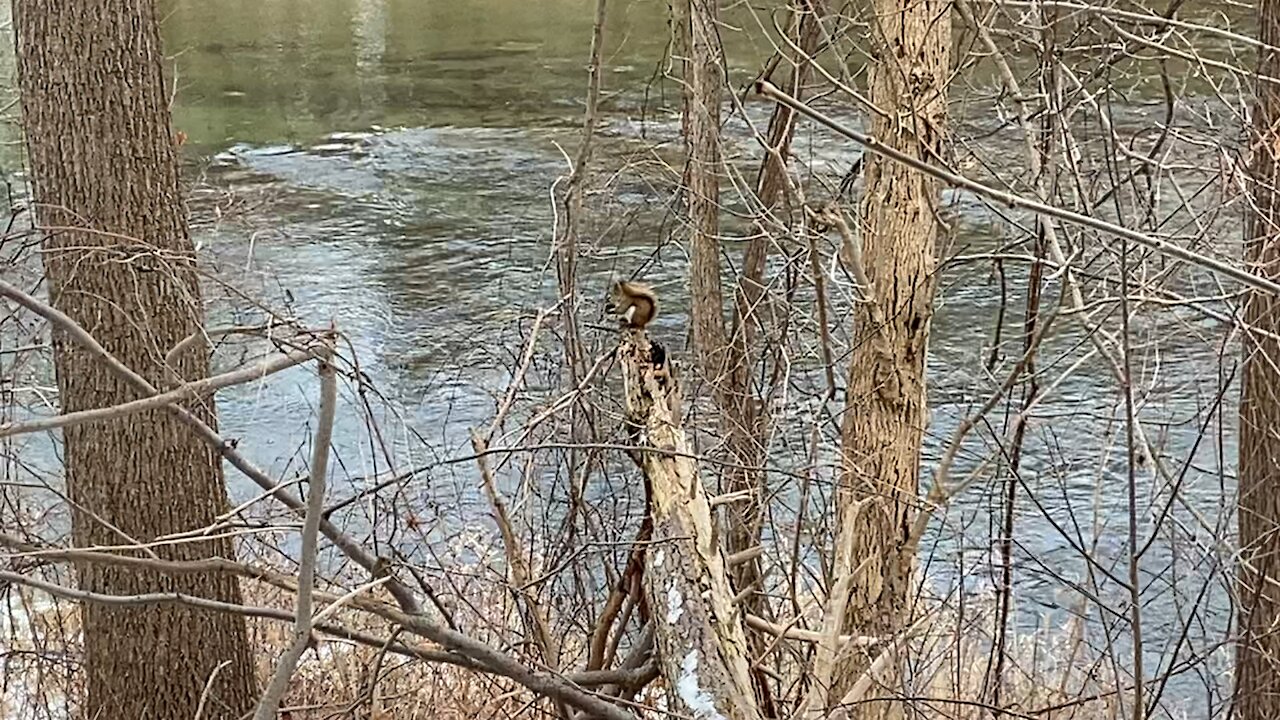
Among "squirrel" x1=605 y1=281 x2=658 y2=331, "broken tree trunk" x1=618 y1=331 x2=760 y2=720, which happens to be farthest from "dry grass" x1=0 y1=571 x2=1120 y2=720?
"squirrel" x1=605 y1=281 x2=658 y2=331

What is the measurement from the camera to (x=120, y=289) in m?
4.82

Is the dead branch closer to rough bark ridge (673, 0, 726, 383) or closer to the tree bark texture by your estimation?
the tree bark texture

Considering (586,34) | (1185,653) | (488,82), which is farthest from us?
(586,34)

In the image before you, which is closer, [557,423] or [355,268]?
[557,423]

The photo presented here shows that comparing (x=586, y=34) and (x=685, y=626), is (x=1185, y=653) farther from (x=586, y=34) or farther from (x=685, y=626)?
(x=586, y=34)

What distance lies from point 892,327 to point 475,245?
8544mm

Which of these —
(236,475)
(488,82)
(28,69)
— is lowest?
(236,475)

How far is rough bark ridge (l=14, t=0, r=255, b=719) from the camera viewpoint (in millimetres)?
4750

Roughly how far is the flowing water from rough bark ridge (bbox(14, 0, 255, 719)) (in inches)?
23.5

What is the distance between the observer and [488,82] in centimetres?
1919

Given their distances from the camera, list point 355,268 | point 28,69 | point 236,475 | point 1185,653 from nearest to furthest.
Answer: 1. point 28,69
2. point 1185,653
3. point 236,475
4. point 355,268

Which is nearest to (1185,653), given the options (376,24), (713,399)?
(713,399)

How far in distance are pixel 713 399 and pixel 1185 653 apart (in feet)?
9.02

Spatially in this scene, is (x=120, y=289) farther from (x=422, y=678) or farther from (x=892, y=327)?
(x=892, y=327)
